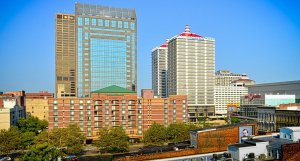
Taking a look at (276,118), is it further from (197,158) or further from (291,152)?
(291,152)

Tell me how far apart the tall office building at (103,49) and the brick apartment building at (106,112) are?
71276 mm

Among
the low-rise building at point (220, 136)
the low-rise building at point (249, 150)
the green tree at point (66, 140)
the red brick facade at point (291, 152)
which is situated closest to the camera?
the red brick facade at point (291, 152)

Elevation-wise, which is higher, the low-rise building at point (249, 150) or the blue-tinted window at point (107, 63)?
the blue-tinted window at point (107, 63)

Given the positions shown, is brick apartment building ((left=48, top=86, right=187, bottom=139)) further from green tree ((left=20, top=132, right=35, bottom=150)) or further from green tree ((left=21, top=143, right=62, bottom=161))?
green tree ((left=21, top=143, right=62, bottom=161))

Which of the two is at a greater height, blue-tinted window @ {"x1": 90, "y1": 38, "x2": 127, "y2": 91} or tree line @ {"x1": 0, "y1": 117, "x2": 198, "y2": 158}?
blue-tinted window @ {"x1": 90, "y1": 38, "x2": 127, "y2": 91}

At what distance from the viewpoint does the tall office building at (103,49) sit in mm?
174000

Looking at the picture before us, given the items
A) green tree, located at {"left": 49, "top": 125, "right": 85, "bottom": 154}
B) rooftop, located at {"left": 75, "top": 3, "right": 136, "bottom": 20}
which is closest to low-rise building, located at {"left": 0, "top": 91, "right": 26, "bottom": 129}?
green tree, located at {"left": 49, "top": 125, "right": 85, "bottom": 154}

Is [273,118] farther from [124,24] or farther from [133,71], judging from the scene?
[124,24]

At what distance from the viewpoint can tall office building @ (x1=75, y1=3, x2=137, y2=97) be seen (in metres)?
174

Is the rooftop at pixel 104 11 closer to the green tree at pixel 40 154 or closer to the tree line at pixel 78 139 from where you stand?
the tree line at pixel 78 139

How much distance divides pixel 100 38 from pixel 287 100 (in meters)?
116

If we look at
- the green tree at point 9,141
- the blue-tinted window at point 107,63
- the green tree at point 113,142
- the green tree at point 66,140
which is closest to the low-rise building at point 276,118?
the green tree at point 113,142

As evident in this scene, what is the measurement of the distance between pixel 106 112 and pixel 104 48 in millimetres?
81442

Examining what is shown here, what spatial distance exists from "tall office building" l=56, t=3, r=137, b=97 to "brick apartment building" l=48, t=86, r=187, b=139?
234ft
